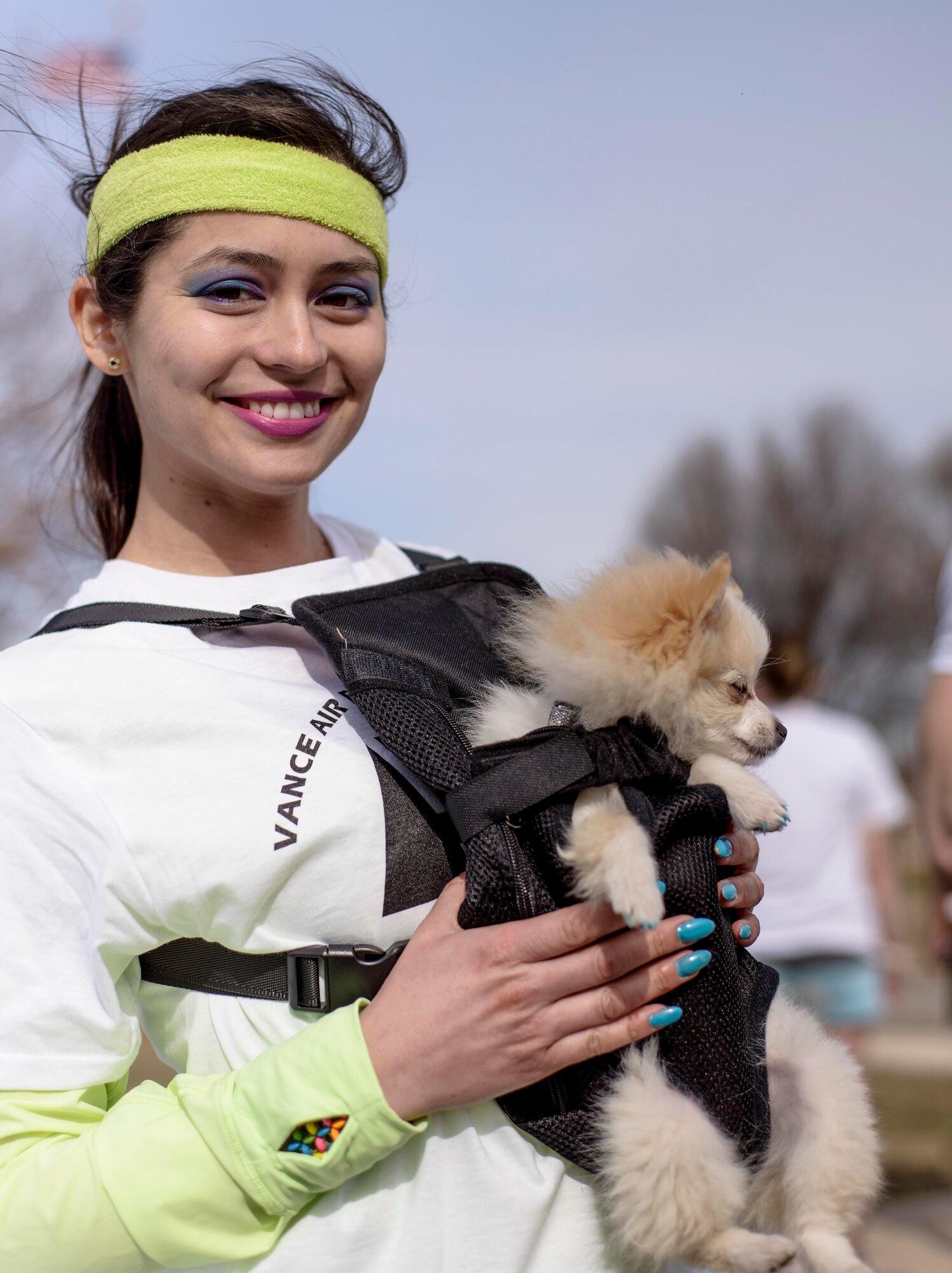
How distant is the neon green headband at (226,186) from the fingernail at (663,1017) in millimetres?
1422

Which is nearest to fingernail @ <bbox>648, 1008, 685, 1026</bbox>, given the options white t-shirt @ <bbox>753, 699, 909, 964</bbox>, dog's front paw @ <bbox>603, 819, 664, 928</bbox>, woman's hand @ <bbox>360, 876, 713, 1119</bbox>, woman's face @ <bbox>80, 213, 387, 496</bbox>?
woman's hand @ <bbox>360, 876, 713, 1119</bbox>

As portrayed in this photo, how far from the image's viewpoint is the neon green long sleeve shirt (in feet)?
4.85

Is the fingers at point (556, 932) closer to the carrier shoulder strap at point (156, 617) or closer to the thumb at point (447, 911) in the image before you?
the thumb at point (447, 911)

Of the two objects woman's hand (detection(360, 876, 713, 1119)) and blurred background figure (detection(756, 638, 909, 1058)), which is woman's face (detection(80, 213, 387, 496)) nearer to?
woman's hand (detection(360, 876, 713, 1119))

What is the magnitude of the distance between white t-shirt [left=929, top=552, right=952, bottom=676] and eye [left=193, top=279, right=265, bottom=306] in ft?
6.47

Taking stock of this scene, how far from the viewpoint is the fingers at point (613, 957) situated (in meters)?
1.61

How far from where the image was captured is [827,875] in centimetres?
548

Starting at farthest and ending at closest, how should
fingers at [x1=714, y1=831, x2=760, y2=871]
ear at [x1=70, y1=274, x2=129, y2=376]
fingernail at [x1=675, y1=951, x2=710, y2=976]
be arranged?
ear at [x1=70, y1=274, x2=129, y2=376], fingers at [x1=714, y1=831, x2=760, y2=871], fingernail at [x1=675, y1=951, x2=710, y2=976]

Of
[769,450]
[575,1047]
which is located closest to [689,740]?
[575,1047]

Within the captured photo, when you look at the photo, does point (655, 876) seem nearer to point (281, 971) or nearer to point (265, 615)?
point (281, 971)

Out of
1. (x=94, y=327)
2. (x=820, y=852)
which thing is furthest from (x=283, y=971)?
(x=820, y=852)

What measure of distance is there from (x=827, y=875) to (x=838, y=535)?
4122 cm

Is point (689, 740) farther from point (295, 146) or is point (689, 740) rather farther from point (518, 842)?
point (295, 146)

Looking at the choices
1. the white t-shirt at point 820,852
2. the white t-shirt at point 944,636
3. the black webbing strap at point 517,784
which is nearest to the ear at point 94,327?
the black webbing strap at point 517,784
